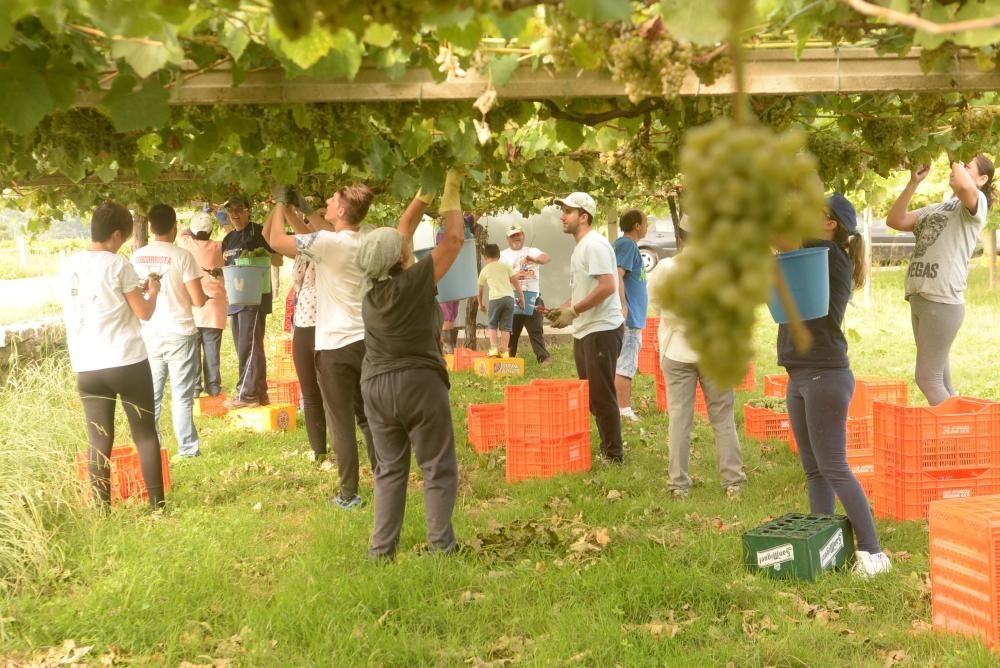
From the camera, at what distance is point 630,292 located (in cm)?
871

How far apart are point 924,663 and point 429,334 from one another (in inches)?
97.4

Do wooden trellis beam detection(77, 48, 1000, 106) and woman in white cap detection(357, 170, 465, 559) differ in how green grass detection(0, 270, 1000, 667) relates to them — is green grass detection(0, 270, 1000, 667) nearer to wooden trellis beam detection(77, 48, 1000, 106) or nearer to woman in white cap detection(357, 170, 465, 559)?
woman in white cap detection(357, 170, 465, 559)

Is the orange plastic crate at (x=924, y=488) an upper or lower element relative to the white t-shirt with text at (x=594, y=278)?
lower

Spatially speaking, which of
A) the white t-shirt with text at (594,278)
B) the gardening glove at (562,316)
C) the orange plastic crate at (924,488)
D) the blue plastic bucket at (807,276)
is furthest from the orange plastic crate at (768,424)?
the blue plastic bucket at (807,276)

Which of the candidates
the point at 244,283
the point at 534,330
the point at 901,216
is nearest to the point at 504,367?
the point at 534,330

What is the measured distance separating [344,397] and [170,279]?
2.25 m

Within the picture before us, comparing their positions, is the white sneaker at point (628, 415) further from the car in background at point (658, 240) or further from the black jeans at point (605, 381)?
the car in background at point (658, 240)

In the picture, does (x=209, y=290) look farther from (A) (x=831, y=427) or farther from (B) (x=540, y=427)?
(A) (x=831, y=427)

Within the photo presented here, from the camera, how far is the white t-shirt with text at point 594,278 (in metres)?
6.85

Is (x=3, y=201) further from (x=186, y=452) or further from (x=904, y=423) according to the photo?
(x=904, y=423)

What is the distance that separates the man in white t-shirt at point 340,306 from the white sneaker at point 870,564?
9.29 feet

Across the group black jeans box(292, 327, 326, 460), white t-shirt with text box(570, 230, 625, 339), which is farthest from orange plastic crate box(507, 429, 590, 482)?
black jeans box(292, 327, 326, 460)

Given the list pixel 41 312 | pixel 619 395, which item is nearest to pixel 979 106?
pixel 619 395

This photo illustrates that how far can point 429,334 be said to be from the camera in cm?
466
